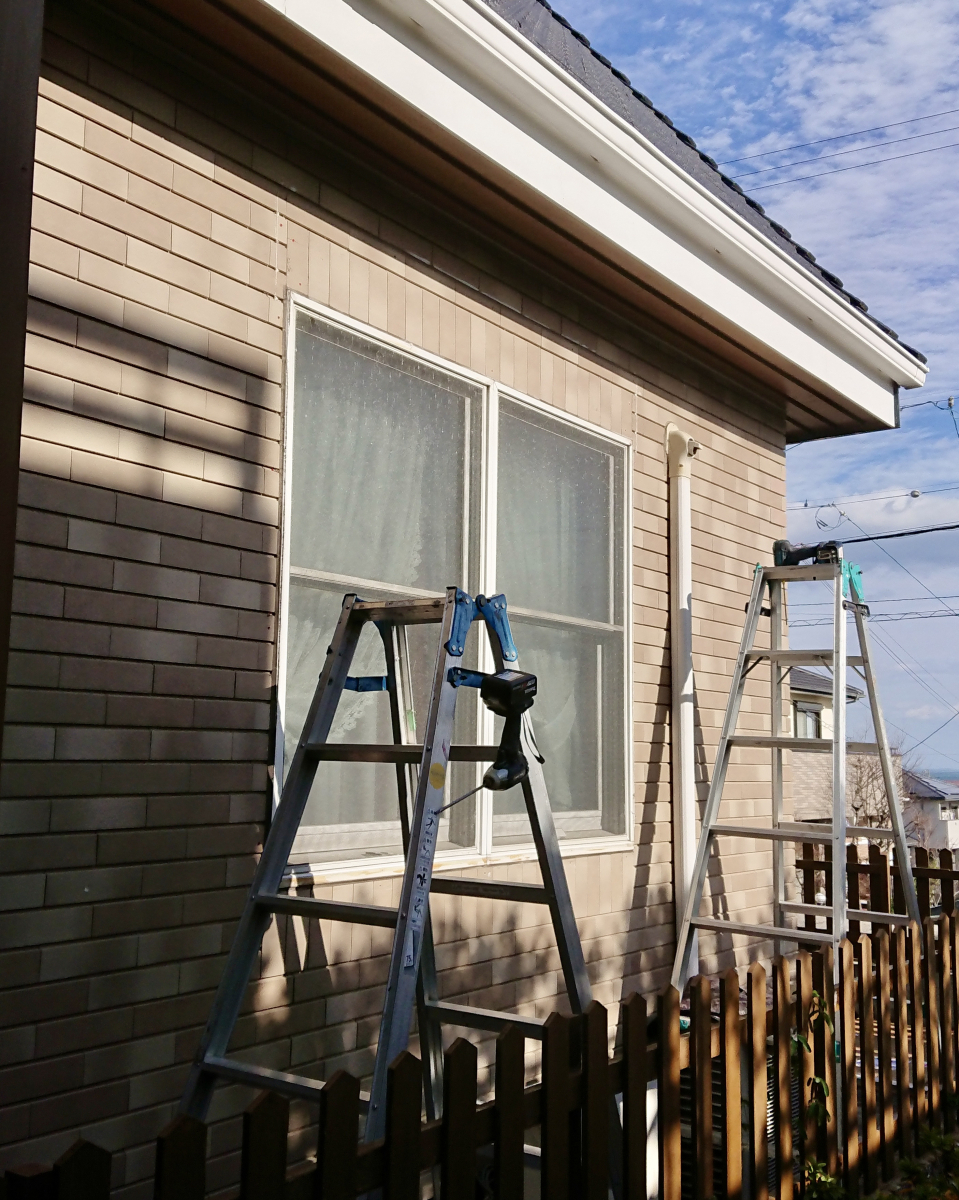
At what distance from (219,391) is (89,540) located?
72 centimetres

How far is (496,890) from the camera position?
3.17 metres

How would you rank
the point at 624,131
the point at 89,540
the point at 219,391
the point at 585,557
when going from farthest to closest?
the point at 585,557
the point at 624,131
the point at 219,391
the point at 89,540

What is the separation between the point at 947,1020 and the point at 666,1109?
2365 millimetres

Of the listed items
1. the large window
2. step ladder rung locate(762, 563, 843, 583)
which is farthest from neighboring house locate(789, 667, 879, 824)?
the large window

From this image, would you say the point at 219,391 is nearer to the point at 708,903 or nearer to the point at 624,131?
the point at 624,131

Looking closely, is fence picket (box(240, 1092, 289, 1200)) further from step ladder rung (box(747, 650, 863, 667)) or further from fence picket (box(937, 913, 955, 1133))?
step ladder rung (box(747, 650, 863, 667))

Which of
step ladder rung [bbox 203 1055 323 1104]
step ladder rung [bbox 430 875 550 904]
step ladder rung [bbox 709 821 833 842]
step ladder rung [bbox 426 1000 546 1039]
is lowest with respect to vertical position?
step ladder rung [bbox 203 1055 323 1104]

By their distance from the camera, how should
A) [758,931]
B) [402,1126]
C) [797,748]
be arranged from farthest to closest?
1. [797,748]
2. [758,931]
3. [402,1126]

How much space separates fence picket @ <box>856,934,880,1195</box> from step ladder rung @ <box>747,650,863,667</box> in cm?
177

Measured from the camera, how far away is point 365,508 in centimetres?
425

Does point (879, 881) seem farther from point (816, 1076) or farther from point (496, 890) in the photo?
point (496, 890)

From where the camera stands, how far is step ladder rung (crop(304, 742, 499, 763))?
10.1 ft

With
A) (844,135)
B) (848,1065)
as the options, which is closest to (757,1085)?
(848,1065)

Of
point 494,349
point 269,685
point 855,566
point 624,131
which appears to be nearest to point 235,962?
point 269,685
